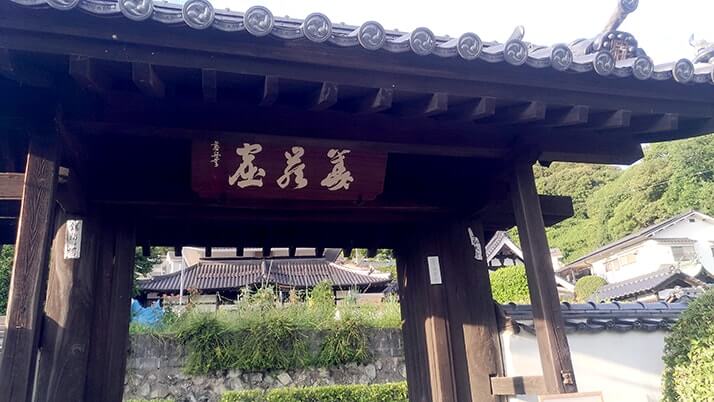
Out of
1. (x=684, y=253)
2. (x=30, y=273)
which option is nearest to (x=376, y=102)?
(x=30, y=273)

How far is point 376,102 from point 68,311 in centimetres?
232

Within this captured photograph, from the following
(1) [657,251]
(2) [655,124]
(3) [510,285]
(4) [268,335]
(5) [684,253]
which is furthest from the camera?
(5) [684,253]

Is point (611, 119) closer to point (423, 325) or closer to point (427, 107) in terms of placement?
→ point (427, 107)

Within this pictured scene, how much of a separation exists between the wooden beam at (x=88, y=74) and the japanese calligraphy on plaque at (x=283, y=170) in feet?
2.20

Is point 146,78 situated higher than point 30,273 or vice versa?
point 146,78

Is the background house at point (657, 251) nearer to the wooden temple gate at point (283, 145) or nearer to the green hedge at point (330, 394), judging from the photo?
the green hedge at point (330, 394)

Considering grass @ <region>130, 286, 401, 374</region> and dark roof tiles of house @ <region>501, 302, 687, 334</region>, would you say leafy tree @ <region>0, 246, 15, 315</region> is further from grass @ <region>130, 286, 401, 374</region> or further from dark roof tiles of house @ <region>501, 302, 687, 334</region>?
dark roof tiles of house @ <region>501, 302, 687, 334</region>

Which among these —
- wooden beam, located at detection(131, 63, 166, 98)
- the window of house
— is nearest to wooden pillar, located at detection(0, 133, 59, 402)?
wooden beam, located at detection(131, 63, 166, 98)

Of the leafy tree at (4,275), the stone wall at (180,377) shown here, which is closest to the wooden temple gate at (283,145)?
the stone wall at (180,377)

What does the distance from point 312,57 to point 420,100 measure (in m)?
0.68

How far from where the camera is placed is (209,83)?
2.33m

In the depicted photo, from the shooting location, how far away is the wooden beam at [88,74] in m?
2.15

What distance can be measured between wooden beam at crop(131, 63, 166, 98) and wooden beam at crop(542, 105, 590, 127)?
7.02 feet

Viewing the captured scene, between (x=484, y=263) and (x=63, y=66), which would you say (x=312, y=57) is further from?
(x=484, y=263)
